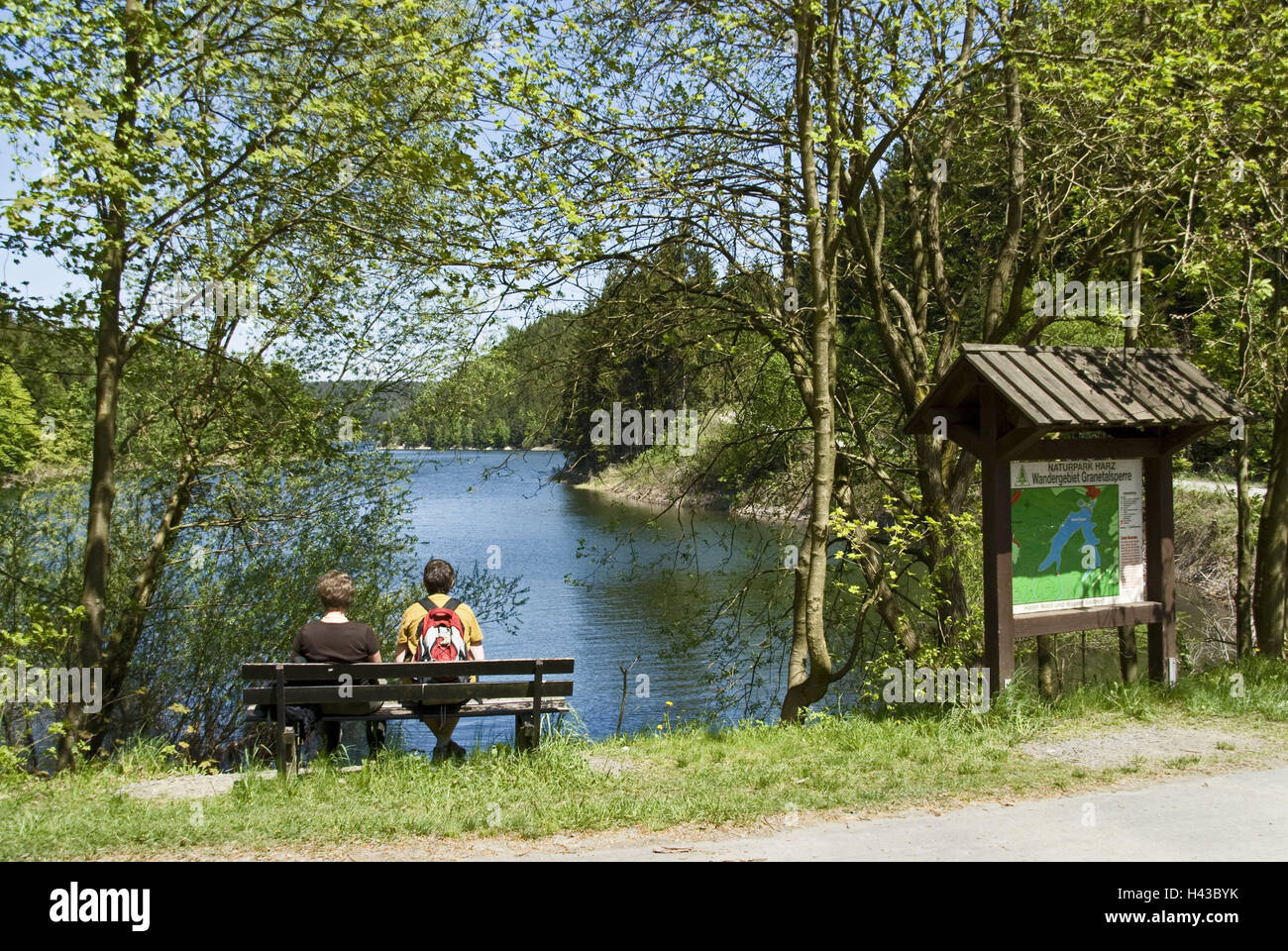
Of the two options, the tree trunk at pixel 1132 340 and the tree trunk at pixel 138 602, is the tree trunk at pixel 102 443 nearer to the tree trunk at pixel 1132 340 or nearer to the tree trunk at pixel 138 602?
the tree trunk at pixel 138 602

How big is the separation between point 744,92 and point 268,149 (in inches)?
168

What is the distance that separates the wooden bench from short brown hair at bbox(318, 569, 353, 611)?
0.61 metres

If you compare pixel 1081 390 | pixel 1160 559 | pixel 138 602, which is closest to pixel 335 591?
pixel 1081 390

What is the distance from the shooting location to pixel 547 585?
24641mm

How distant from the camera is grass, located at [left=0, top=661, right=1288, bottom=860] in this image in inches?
212

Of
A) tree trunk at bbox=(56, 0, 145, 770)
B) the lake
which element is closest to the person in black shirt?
the lake

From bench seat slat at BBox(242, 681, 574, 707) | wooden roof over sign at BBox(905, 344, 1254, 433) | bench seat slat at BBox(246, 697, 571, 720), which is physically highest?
wooden roof over sign at BBox(905, 344, 1254, 433)

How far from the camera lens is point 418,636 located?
287 inches

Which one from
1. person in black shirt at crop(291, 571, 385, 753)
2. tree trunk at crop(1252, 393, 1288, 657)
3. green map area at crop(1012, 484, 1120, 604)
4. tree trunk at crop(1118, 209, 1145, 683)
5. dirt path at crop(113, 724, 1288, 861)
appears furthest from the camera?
tree trunk at crop(1118, 209, 1145, 683)

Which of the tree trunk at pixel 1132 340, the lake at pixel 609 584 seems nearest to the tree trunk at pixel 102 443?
the lake at pixel 609 584

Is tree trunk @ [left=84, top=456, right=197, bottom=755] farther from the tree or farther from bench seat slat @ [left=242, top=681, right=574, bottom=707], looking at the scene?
bench seat slat @ [left=242, top=681, right=574, bottom=707]

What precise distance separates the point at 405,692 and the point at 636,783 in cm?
154

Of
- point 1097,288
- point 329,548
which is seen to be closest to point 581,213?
point 1097,288
